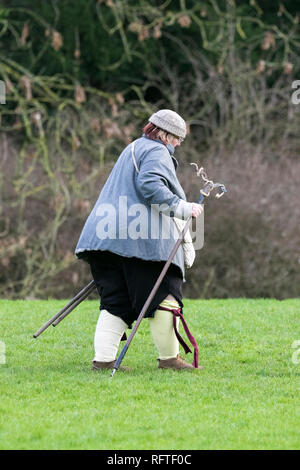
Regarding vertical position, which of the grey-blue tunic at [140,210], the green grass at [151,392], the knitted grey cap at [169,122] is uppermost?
the knitted grey cap at [169,122]

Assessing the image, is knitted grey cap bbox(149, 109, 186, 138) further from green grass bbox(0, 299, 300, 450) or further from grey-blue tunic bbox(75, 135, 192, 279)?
green grass bbox(0, 299, 300, 450)

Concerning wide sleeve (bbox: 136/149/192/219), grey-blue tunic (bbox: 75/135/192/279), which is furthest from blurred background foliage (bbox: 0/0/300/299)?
wide sleeve (bbox: 136/149/192/219)

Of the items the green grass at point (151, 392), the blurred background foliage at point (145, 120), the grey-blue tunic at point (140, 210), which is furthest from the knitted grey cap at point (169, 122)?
the blurred background foliage at point (145, 120)

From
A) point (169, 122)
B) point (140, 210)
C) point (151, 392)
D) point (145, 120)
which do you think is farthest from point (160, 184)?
point (145, 120)

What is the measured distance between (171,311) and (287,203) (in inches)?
392

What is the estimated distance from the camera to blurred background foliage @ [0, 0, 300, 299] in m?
15.5

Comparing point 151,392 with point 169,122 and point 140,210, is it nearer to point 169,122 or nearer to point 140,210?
point 140,210

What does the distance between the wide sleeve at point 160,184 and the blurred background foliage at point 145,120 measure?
8695 millimetres

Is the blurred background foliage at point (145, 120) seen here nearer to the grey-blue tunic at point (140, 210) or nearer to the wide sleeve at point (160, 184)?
the grey-blue tunic at point (140, 210)

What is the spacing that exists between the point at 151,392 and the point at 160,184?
1.42 m

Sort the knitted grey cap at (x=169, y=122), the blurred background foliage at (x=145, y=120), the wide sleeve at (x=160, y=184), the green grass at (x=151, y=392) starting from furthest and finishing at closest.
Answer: the blurred background foliage at (x=145, y=120)
the knitted grey cap at (x=169, y=122)
the wide sleeve at (x=160, y=184)
the green grass at (x=151, y=392)

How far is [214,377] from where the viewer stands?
6.27m

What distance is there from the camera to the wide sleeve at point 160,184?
6184 millimetres

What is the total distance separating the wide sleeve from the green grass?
3.75 feet
